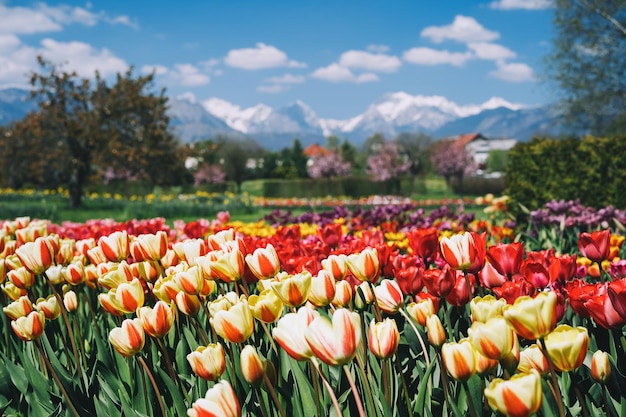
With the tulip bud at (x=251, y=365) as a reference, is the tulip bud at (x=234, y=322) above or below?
above

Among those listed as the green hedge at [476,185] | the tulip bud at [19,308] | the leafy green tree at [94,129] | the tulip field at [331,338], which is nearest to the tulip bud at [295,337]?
the tulip field at [331,338]

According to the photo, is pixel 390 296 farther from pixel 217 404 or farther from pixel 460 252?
pixel 217 404

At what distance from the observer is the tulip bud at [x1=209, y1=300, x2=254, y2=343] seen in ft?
4.15

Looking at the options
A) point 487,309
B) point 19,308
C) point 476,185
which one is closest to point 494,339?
point 487,309

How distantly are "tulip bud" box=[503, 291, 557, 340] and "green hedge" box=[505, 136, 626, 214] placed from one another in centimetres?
880

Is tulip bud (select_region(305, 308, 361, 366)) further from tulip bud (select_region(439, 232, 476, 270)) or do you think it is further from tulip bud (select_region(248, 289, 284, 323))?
tulip bud (select_region(439, 232, 476, 270))

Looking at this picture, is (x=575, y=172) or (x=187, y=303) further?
(x=575, y=172)

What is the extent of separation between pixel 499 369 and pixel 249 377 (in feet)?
2.28

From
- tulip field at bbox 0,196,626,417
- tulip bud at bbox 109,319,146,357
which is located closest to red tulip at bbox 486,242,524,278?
tulip field at bbox 0,196,626,417

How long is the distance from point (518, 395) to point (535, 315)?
164 mm

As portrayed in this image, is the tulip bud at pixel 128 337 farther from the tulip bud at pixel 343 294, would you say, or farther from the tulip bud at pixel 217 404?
the tulip bud at pixel 343 294

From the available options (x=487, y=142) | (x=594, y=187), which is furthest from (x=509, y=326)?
(x=487, y=142)

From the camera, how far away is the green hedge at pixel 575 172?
370 inches

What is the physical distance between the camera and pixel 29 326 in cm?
165
